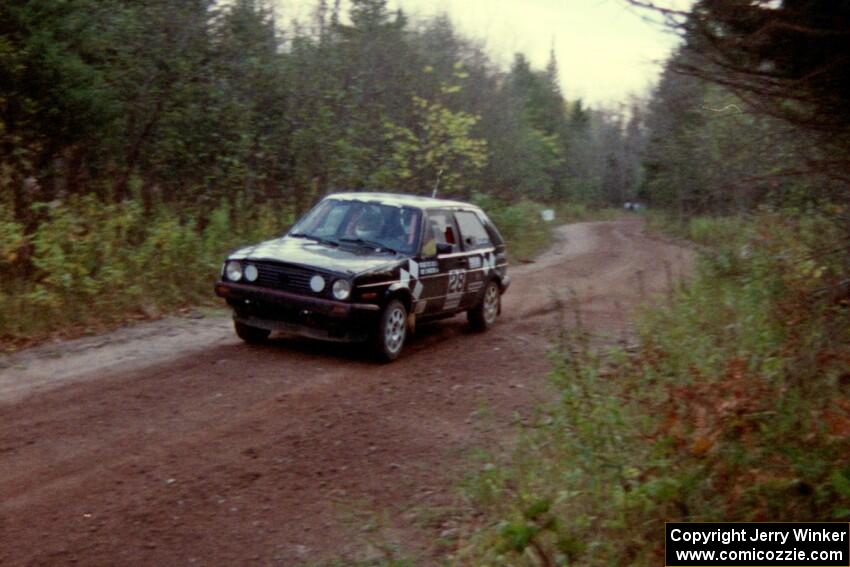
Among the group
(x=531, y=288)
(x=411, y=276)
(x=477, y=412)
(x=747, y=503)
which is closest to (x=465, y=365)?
(x=411, y=276)

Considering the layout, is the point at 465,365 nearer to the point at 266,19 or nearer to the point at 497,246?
the point at 497,246

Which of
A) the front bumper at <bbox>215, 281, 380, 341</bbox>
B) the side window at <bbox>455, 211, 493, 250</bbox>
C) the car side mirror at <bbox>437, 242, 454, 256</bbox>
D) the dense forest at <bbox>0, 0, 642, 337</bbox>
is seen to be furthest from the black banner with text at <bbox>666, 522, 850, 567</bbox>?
the dense forest at <bbox>0, 0, 642, 337</bbox>

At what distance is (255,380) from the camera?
9.02 m

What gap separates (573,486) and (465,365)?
4904mm

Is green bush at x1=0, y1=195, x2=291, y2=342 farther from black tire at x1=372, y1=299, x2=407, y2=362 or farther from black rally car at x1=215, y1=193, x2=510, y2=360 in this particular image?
black tire at x1=372, y1=299, x2=407, y2=362

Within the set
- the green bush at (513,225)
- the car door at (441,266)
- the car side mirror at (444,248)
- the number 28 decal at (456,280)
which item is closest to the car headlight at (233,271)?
the car door at (441,266)

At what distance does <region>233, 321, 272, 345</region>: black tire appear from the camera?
34.6ft

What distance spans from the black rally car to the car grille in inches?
0.4

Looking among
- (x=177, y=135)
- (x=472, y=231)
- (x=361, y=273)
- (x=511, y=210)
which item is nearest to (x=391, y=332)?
(x=361, y=273)

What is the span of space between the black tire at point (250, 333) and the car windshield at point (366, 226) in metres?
1.28

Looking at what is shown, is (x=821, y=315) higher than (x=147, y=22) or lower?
lower

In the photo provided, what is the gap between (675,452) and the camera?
202 inches

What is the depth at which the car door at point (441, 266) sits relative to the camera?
11031 mm

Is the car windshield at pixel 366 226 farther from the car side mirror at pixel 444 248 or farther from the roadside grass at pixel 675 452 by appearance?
the roadside grass at pixel 675 452
